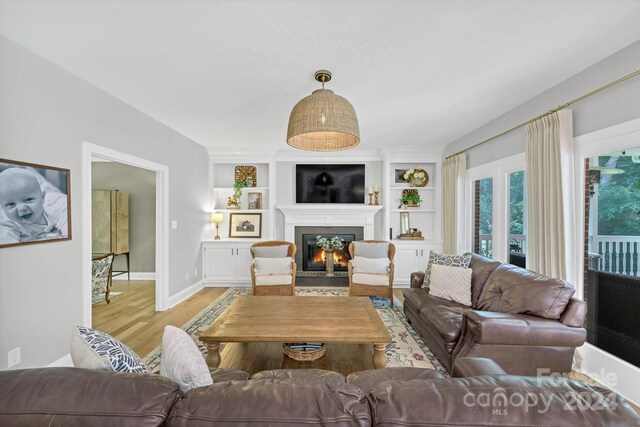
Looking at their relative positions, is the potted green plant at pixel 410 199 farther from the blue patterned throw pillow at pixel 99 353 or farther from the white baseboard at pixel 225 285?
the blue patterned throw pillow at pixel 99 353

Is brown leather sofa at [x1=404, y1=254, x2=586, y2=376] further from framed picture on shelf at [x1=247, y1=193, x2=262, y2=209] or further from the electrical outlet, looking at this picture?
framed picture on shelf at [x1=247, y1=193, x2=262, y2=209]

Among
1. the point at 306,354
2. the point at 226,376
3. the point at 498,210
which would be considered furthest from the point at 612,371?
the point at 226,376

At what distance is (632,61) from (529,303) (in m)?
2.00

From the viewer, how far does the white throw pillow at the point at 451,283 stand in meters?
2.94

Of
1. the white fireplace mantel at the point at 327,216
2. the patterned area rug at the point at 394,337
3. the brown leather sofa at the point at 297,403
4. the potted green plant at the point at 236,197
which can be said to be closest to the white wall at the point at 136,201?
the potted green plant at the point at 236,197

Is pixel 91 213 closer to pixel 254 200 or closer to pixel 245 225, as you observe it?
pixel 245 225

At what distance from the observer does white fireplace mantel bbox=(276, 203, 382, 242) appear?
5.43 m

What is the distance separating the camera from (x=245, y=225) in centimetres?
567

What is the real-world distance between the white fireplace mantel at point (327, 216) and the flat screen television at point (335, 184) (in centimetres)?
19

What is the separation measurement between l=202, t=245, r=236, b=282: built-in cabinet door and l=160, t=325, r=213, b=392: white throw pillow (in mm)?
4037

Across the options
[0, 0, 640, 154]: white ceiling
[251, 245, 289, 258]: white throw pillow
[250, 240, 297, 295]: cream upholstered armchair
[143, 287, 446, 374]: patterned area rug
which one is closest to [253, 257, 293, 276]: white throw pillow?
[250, 240, 297, 295]: cream upholstered armchair

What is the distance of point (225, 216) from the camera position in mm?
5707

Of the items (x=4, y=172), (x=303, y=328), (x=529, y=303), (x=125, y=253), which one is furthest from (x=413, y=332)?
(x=125, y=253)

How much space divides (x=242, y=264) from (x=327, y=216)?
185 cm
